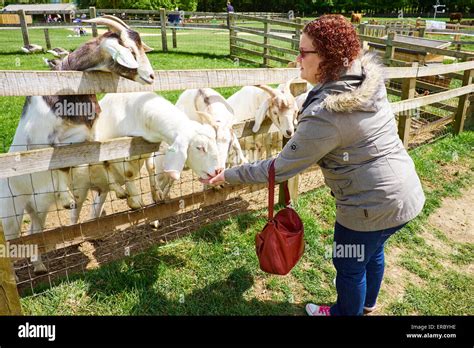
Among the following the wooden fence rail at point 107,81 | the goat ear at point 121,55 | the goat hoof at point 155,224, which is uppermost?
the goat ear at point 121,55

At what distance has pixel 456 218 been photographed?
5.39 meters

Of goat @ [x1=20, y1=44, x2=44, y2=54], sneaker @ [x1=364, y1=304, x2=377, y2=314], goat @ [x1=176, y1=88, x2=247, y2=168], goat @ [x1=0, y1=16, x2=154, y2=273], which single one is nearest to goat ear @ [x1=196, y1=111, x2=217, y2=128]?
goat @ [x1=176, y1=88, x2=247, y2=168]

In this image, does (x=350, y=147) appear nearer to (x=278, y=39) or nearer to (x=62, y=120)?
(x=62, y=120)

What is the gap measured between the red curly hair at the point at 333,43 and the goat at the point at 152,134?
1525mm

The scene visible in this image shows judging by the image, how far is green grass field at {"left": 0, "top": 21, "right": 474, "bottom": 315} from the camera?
351cm

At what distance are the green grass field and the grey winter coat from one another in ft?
4.66

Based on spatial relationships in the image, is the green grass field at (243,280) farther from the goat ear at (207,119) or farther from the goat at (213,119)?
the goat ear at (207,119)

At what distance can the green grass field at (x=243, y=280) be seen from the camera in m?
3.51

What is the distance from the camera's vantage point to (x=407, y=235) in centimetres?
483

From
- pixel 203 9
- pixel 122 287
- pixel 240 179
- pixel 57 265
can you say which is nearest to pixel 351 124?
pixel 240 179

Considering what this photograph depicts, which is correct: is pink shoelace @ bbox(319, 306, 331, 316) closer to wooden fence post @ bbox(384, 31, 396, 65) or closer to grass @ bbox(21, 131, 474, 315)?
grass @ bbox(21, 131, 474, 315)

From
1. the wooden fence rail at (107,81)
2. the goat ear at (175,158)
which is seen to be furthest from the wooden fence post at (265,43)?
the goat ear at (175,158)
